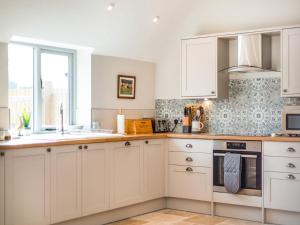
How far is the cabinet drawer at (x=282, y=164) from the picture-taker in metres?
4.87

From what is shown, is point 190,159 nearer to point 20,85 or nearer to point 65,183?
point 65,183

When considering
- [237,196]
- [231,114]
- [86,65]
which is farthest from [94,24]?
[237,196]

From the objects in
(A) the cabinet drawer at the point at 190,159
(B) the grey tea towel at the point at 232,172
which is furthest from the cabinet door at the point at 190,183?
(B) the grey tea towel at the point at 232,172

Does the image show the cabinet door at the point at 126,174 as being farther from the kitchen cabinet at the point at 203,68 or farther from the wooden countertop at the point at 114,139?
the kitchen cabinet at the point at 203,68

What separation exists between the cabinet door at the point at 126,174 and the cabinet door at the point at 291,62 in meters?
1.73

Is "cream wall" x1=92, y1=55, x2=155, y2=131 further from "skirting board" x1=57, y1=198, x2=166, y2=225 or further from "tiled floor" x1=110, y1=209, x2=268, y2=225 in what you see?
"tiled floor" x1=110, y1=209, x2=268, y2=225

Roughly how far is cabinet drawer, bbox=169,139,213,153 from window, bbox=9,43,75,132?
4.01 feet

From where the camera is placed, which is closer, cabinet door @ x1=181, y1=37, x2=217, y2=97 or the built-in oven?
the built-in oven

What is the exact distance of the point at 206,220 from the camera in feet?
17.1

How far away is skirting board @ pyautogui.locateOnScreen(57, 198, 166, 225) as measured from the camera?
4794 millimetres

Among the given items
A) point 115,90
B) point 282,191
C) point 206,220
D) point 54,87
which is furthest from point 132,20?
point 282,191

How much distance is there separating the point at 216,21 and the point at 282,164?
2.01m

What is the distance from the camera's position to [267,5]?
5.58 metres

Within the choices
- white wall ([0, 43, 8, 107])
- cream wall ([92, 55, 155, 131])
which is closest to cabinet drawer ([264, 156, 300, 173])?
cream wall ([92, 55, 155, 131])
